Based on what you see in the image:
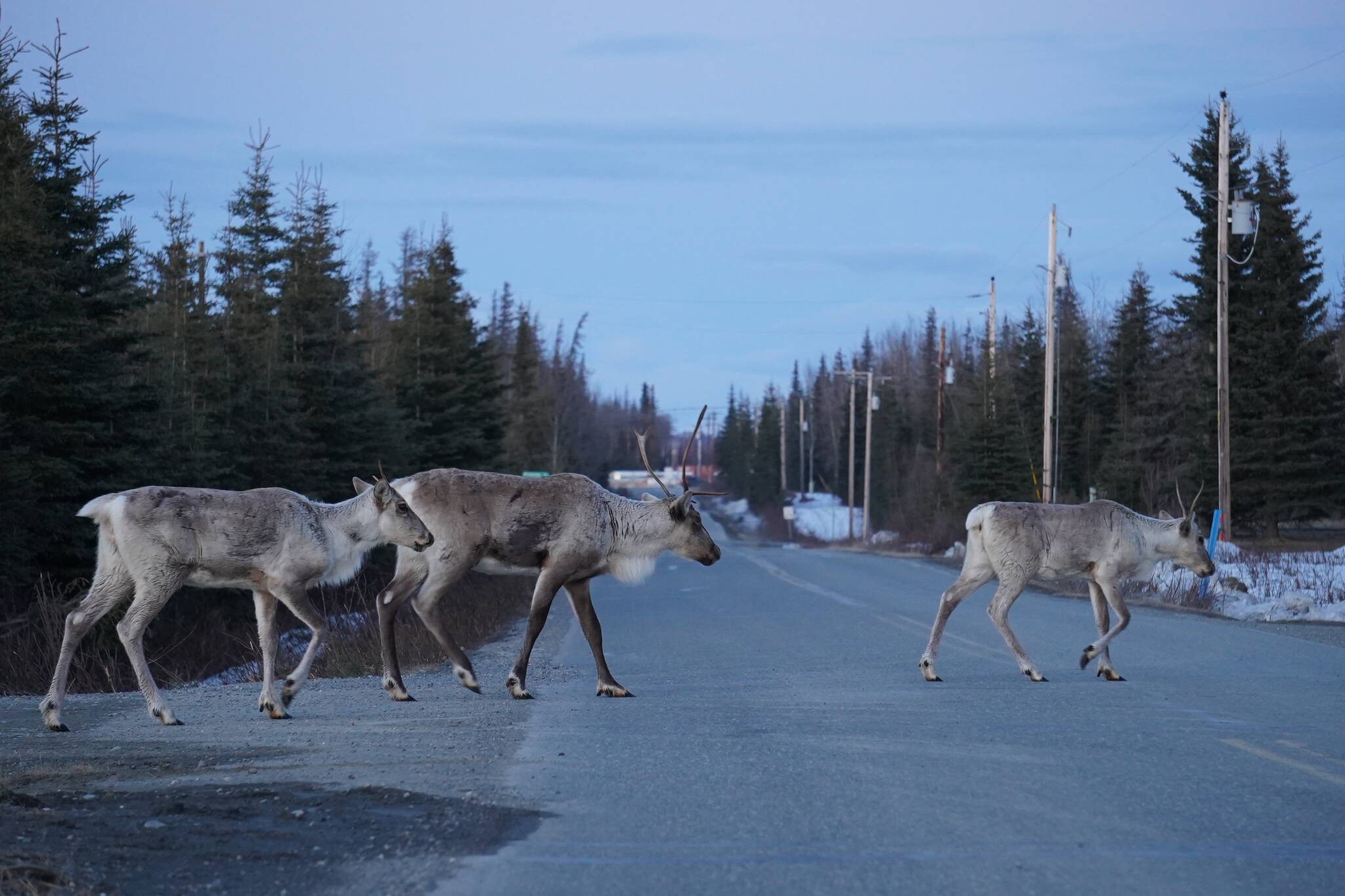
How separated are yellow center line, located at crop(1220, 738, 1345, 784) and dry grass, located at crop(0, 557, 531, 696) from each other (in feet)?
26.2

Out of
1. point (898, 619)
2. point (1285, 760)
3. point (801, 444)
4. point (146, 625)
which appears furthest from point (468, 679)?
point (801, 444)

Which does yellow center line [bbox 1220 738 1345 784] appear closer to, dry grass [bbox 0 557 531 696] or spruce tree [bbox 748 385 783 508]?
dry grass [bbox 0 557 531 696]

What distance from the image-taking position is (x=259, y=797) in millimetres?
6703

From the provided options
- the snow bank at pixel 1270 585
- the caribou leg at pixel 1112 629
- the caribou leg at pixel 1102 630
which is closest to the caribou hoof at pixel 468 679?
the caribou leg at pixel 1112 629

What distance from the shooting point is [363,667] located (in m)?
13.7

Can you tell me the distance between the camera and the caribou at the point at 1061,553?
1238cm

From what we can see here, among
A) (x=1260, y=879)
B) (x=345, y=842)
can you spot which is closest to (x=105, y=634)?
(x=345, y=842)

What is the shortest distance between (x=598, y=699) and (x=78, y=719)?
12.3 ft

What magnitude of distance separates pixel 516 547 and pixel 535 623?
682 mm

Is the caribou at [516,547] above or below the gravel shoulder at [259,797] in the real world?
above

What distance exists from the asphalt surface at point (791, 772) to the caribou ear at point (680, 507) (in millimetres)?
1465

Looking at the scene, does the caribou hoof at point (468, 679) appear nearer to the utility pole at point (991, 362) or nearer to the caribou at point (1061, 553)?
the caribou at point (1061, 553)

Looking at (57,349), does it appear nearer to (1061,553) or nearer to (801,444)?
(1061,553)

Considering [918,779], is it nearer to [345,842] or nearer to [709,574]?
[345,842]
